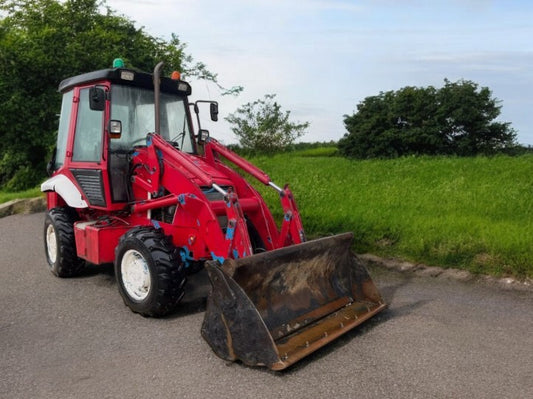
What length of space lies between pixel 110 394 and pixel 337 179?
9.96 metres

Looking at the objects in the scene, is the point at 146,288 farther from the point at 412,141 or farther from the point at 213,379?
the point at 412,141

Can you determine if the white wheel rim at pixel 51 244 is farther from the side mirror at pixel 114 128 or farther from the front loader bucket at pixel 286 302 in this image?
the front loader bucket at pixel 286 302

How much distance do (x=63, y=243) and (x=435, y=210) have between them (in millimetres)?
5732

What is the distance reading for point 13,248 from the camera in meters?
9.50

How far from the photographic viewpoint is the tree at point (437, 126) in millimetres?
24281

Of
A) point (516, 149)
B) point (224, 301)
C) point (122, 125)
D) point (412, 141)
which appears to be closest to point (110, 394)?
point (224, 301)

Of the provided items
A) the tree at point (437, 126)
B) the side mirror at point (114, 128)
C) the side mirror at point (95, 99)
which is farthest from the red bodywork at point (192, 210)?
the tree at point (437, 126)

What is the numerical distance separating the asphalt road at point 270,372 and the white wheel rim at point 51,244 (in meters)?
0.90

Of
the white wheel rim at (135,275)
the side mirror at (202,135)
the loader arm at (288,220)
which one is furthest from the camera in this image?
the side mirror at (202,135)

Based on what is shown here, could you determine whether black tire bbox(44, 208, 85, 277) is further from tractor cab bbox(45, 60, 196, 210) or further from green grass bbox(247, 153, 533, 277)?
green grass bbox(247, 153, 533, 277)

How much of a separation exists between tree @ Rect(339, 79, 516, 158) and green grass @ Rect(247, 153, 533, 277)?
10.3m

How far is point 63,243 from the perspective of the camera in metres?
6.90

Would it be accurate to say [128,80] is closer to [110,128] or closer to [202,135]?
[110,128]

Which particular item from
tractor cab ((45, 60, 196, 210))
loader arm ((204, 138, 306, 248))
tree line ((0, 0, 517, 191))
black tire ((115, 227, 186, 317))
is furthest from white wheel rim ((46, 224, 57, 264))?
tree line ((0, 0, 517, 191))
